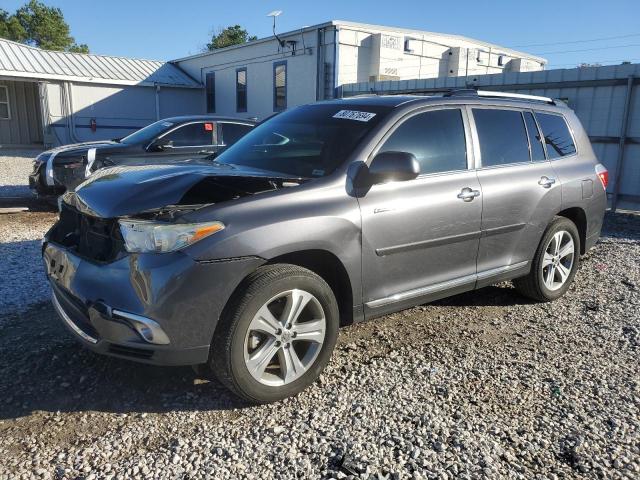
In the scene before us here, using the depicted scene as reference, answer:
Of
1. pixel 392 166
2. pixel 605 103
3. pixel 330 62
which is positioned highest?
pixel 330 62

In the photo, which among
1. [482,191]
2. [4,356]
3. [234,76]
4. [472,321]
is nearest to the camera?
[4,356]

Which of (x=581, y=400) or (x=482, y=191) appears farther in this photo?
(x=482, y=191)

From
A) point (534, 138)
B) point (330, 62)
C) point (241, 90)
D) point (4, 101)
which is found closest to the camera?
point (534, 138)

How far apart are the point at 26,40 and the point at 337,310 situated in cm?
5406

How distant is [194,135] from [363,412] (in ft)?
22.3

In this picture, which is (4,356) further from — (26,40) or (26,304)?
(26,40)

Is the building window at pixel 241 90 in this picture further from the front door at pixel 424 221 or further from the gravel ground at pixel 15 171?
the front door at pixel 424 221

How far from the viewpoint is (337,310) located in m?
3.36

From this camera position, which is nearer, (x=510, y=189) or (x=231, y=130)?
(x=510, y=189)

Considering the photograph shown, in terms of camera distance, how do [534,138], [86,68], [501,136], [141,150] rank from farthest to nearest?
[86,68] < [141,150] < [534,138] < [501,136]

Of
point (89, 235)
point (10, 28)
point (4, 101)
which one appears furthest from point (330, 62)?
point (10, 28)

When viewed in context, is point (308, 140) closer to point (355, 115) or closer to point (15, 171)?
point (355, 115)

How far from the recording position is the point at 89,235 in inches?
128

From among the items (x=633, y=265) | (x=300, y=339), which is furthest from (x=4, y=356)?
(x=633, y=265)
